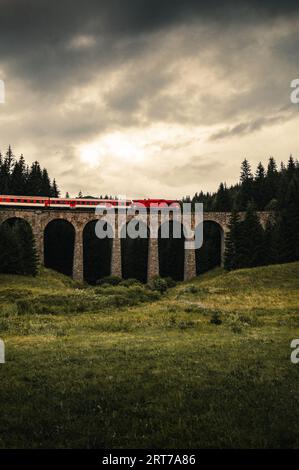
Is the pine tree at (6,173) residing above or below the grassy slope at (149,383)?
above

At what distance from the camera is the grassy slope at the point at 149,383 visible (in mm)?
8844

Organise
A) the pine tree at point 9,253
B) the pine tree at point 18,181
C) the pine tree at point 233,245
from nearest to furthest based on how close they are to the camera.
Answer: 1. the pine tree at point 9,253
2. the pine tree at point 233,245
3. the pine tree at point 18,181

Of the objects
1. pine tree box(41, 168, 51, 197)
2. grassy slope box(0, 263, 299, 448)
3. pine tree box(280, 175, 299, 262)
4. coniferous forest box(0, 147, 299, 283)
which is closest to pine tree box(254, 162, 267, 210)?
coniferous forest box(0, 147, 299, 283)

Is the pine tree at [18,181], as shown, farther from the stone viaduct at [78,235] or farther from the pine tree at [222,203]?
the pine tree at [222,203]

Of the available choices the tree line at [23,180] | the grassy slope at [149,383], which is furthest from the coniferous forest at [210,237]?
the grassy slope at [149,383]

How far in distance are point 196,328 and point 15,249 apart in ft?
137

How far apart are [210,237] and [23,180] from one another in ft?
155

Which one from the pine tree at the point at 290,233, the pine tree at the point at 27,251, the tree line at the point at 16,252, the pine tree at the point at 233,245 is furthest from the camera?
the pine tree at the point at 233,245

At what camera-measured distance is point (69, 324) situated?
26.4 metres

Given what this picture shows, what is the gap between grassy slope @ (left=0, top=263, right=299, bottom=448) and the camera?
8844mm

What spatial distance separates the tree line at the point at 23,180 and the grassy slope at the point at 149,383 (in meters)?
64.9

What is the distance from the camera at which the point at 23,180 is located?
89750 millimetres

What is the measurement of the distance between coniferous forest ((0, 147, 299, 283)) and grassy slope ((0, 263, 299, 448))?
3484cm
